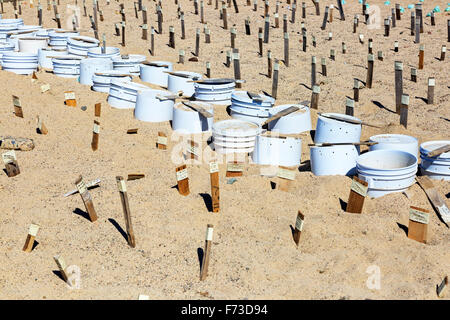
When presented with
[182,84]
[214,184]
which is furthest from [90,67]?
[214,184]

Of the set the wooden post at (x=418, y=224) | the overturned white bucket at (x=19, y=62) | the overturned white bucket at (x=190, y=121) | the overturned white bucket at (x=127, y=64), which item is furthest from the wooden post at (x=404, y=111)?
the overturned white bucket at (x=19, y=62)

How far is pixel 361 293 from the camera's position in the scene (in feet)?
17.6

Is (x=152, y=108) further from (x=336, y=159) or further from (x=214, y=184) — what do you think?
(x=214, y=184)

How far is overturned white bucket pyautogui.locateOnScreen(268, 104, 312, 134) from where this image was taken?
390 inches

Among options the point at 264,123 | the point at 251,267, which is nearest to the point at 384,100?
the point at 264,123

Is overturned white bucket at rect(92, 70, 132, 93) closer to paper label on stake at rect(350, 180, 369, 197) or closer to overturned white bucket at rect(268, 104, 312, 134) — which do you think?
overturned white bucket at rect(268, 104, 312, 134)

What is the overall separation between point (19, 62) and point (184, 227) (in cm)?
805

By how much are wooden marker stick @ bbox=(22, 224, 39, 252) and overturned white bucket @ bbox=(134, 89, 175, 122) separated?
4.93 m

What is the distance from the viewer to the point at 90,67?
12.4 m

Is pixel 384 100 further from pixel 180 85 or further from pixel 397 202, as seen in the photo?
pixel 397 202

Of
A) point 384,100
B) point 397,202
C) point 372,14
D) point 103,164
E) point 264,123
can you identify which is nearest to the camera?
point 397,202

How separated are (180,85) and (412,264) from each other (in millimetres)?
7053

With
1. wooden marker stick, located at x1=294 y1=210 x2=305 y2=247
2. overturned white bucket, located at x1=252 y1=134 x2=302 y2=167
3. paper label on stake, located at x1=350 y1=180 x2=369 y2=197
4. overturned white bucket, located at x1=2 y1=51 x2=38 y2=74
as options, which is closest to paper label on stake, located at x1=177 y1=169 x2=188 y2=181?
wooden marker stick, located at x1=294 y1=210 x2=305 y2=247
